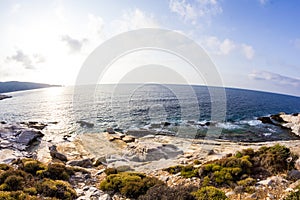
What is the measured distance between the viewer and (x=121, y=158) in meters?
21.5

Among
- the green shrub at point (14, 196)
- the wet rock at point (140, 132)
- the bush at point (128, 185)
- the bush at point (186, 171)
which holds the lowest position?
the wet rock at point (140, 132)

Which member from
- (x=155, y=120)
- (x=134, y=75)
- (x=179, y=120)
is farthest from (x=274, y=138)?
(x=134, y=75)

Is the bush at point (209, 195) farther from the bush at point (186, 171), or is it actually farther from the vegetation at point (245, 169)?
the bush at point (186, 171)

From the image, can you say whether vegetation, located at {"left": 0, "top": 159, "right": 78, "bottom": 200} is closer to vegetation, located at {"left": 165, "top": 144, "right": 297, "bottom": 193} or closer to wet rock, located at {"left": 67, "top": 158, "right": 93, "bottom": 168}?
vegetation, located at {"left": 165, "top": 144, "right": 297, "bottom": 193}

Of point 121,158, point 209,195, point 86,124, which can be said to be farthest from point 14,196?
point 86,124

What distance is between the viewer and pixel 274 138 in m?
37.0

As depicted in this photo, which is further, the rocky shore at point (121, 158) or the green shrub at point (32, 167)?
the green shrub at point (32, 167)

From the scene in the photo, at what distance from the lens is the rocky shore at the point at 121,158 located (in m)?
10.2

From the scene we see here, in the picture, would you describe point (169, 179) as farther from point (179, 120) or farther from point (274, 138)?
point (179, 120)

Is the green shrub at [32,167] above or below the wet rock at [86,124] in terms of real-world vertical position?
above

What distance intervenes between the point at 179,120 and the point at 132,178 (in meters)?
40.3

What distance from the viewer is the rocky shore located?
10216mm

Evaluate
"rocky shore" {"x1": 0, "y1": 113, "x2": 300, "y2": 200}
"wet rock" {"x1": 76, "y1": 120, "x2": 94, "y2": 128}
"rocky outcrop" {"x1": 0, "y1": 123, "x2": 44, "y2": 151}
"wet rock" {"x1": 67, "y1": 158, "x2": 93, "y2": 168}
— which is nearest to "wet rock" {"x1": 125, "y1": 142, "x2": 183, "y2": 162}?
"rocky shore" {"x1": 0, "y1": 113, "x2": 300, "y2": 200}

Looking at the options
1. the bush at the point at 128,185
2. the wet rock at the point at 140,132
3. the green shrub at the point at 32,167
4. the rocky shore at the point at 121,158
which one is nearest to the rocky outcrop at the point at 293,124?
the rocky shore at the point at 121,158
